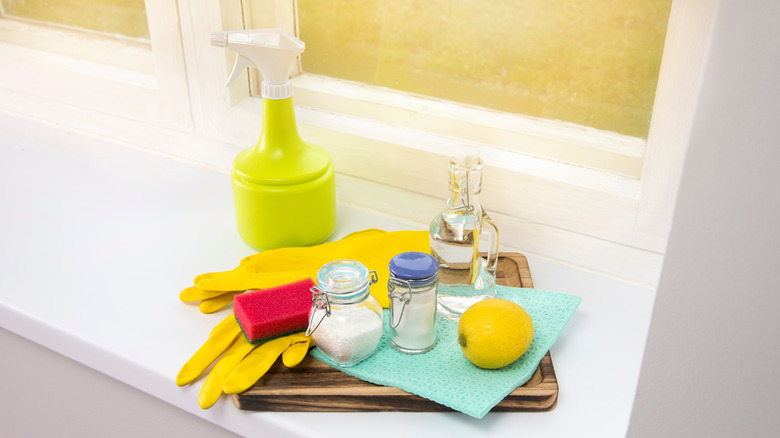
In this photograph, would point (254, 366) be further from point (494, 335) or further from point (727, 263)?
point (727, 263)

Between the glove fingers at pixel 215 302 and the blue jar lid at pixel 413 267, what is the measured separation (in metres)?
0.25

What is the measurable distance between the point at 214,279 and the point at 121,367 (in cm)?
15

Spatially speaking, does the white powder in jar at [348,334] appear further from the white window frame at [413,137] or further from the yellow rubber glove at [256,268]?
the white window frame at [413,137]

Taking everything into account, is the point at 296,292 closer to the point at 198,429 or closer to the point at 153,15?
the point at 198,429

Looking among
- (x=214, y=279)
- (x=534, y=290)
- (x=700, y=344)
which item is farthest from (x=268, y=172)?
(x=700, y=344)

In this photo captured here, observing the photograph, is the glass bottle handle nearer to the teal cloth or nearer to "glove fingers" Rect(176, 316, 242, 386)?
the teal cloth

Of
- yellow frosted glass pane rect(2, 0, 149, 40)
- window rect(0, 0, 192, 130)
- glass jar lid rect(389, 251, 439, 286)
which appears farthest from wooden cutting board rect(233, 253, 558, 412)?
yellow frosted glass pane rect(2, 0, 149, 40)

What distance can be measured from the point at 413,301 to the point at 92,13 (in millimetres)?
959

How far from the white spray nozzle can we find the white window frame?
0.20m

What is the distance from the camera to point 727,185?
1.31 ft

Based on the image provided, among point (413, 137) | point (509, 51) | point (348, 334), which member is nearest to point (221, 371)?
point (348, 334)

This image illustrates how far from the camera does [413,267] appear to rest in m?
0.75

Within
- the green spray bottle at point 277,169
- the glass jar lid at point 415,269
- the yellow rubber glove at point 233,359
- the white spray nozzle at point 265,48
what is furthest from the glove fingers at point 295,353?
the white spray nozzle at point 265,48

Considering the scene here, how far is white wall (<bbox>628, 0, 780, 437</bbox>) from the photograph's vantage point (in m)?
0.37
